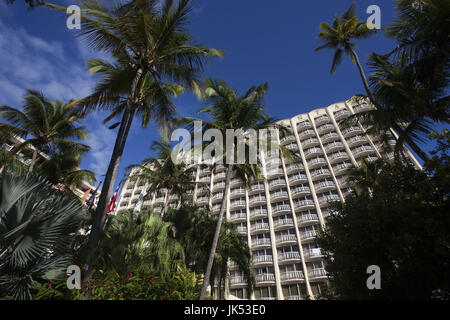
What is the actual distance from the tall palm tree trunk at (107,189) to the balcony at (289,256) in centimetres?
2855

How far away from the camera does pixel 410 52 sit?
281 inches

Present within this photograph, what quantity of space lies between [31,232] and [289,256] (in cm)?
3036

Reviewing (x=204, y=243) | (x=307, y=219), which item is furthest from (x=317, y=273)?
(x=204, y=243)

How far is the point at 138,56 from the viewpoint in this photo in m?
8.05

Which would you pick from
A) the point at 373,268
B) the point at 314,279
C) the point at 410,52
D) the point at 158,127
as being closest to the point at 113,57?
the point at 158,127

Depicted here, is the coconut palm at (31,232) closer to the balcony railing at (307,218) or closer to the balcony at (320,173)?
the balcony railing at (307,218)

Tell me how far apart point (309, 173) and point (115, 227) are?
104 feet

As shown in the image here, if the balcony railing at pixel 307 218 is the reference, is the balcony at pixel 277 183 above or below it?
above

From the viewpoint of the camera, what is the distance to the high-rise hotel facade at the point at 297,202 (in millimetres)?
28234

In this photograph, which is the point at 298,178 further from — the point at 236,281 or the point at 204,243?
the point at 204,243

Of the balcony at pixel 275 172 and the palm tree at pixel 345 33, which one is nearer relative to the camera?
the palm tree at pixel 345 33

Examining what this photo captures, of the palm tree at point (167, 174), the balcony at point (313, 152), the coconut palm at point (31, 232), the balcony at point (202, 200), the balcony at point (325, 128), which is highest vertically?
the balcony at point (325, 128)

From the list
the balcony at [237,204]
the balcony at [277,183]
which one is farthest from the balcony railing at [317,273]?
the balcony at [237,204]

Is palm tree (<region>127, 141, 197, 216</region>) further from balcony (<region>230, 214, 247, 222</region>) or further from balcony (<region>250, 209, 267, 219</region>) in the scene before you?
balcony (<region>230, 214, 247, 222</region>)
